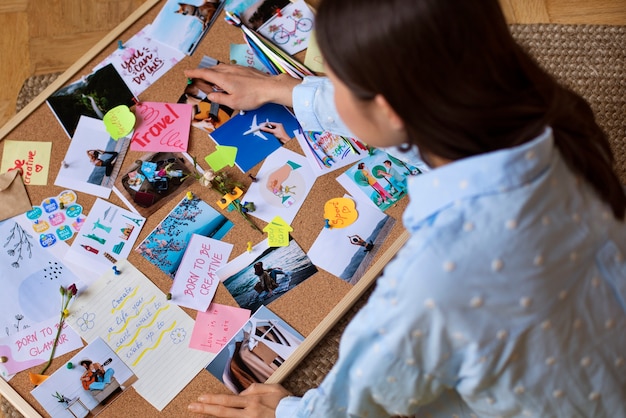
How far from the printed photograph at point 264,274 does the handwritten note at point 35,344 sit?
245 millimetres

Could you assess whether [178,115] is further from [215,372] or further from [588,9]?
[588,9]

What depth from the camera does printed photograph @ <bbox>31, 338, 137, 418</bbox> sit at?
88cm

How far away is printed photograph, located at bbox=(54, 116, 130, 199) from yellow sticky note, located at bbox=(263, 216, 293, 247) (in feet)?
0.90

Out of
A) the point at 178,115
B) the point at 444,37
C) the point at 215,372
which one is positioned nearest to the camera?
the point at 444,37

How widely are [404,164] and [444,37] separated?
46cm

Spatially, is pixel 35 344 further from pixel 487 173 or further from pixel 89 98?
pixel 487 173

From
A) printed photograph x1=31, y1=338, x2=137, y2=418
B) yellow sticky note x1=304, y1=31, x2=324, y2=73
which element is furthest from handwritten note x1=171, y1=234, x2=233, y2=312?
yellow sticky note x1=304, y1=31, x2=324, y2=73

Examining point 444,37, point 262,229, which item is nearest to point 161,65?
point 262,229

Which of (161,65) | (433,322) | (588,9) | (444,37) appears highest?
(161,65)

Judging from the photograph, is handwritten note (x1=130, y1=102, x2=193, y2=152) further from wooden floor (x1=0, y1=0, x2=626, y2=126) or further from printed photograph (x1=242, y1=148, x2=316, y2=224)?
wooden floor (x1=0, y1=0, x2=626, y2=126)

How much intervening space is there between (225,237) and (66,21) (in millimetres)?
840

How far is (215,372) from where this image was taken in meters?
0.89

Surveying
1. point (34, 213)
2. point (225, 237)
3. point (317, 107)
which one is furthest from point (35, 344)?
point (317, 107)

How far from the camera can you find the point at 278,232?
3.12ft
